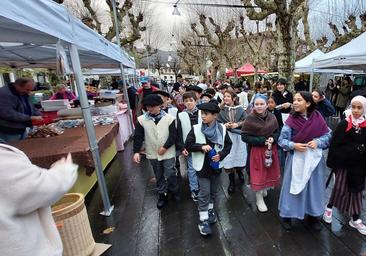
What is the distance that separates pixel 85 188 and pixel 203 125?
237 cm

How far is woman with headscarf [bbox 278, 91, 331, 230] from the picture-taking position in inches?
114

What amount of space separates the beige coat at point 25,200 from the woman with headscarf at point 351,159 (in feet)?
9.13

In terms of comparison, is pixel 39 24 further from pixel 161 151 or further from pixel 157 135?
pixel 161 151

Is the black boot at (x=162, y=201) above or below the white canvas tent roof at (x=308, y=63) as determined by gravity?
below

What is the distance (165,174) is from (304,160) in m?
1.95

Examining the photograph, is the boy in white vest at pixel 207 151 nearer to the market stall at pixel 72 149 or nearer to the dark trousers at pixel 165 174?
the dark trousers at pixel 165 174

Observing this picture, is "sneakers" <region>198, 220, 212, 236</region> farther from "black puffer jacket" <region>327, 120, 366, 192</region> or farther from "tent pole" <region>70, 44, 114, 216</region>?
"black puffer jacket" <region>327, 120, 366, 192</region>

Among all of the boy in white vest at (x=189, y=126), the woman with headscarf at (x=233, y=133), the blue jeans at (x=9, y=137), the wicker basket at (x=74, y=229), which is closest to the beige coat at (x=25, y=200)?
the wicker basket at (x=74, y=229)

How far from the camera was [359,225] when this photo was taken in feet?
9.95

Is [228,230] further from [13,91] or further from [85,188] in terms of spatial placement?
[13,91]

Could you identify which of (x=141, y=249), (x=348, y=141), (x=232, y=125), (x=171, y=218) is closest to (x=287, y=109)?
(x=232, y=125)

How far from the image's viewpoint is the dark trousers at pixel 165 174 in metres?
3.83

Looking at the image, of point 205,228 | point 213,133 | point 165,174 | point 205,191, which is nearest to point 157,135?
point 165,174

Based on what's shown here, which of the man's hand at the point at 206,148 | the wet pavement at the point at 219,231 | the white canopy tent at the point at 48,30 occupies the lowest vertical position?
the wet pavement at the point at 219,231
